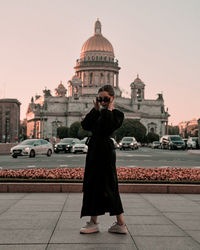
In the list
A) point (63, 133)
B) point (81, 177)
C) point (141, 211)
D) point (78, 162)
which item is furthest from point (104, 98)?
point (63, 133)

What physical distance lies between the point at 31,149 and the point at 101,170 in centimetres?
2538

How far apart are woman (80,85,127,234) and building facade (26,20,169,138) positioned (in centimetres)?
12604

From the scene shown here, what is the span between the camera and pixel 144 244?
5660mm

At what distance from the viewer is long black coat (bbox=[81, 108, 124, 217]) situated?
6.27 meters

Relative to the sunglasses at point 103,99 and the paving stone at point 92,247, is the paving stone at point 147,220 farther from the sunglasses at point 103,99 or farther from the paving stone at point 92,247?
the sunglasses at point 103,99

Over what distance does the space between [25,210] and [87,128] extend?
2.22 m

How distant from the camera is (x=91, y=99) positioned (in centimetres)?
13875

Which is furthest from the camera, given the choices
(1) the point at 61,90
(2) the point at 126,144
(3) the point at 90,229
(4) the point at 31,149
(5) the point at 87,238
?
(1) the point at 61,90

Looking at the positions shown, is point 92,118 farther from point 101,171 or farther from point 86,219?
point 86,219

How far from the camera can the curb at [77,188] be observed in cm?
1065

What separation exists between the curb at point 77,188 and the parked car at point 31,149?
799 inches

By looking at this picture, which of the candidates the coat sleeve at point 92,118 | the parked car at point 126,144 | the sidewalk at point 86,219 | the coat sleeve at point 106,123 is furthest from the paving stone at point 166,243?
the parked car at point 126,144

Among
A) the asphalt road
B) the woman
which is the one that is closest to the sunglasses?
the woman

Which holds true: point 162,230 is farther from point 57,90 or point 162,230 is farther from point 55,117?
point 57,90
